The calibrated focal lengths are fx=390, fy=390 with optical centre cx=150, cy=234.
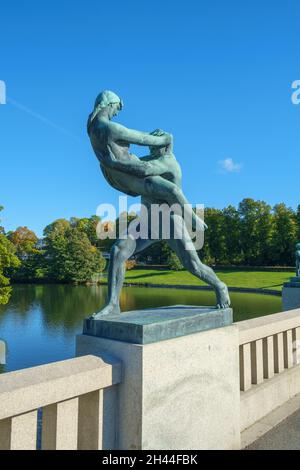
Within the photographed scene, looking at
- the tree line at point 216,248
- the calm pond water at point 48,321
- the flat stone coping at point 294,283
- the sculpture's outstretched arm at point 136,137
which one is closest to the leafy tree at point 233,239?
the tree line at point 216,248

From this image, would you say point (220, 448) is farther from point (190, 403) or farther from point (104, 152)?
point (104, 152)

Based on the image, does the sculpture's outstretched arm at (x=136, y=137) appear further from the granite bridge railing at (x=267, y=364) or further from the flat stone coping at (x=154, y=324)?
the granite bridge railing at (x=267, y=364)

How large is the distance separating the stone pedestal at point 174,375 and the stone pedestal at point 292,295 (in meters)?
5.03

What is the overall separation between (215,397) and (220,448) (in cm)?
45

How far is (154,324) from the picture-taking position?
2850mm

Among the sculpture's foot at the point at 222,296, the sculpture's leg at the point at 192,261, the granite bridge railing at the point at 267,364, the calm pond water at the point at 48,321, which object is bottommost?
the calm pond water at the point at 48,321

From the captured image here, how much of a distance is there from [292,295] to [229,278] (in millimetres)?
45361

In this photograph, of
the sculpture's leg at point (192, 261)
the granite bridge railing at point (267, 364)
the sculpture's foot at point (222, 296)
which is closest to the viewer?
the sculpture's leg at point (192, 261)

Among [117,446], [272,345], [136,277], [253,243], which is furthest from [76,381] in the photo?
[253,243]

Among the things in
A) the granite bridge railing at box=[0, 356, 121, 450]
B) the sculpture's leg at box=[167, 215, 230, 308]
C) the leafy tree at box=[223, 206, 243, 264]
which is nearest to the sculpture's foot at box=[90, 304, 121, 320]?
the granite bridge railing at box=[0, 356, 121, 450]

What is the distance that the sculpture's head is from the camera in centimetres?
333

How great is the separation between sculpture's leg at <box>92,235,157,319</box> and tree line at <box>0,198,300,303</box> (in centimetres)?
5173

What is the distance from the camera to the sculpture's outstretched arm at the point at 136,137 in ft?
10.6

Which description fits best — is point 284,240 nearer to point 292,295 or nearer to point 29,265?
point 29,265
